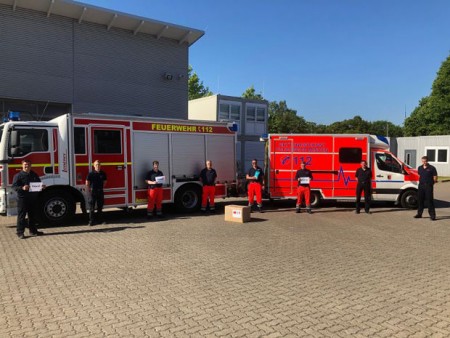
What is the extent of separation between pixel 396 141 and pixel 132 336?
34.1 meters

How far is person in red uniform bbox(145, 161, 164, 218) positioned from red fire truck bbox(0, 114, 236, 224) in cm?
24

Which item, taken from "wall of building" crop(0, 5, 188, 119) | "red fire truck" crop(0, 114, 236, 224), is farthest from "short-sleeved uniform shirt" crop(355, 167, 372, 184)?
"wall of building" crop(0, 5, 188, 119)

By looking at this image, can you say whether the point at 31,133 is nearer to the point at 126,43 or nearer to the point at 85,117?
the point at 85,117

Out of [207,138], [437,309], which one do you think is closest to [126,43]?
[207,138]

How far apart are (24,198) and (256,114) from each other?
23297 mm

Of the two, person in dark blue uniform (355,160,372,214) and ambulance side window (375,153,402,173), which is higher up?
ambulance side window (375,153,402,173)

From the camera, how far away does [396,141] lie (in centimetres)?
3391

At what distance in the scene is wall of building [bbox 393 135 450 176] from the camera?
31303 mm

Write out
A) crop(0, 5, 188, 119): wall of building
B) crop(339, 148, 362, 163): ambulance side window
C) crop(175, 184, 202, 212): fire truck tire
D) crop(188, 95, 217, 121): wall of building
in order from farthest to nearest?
crop(188, 95, 217, 121): wall of building
crop(0, 5, 188, 119): wall of building
crop(339, 148, 362, 163): ambulance side window
crop(175, 184, 202, 212): fire truck tire

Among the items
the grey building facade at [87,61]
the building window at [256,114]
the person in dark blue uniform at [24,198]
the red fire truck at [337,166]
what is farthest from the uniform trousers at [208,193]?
the building window at [256,114]

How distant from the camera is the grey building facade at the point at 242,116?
2836cm

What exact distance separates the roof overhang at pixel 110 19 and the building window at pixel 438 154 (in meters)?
20.9

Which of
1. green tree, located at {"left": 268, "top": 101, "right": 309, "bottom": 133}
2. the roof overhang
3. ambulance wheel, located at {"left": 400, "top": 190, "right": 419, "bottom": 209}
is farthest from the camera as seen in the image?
green tree, located at {"left": 268, "top": 101, "right": 309, "bottom": 133}

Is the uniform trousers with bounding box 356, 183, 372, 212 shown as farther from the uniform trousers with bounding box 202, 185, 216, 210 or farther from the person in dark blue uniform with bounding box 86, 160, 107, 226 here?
the person in dark blue uniform with bounding box 86, 160, 107, 226
